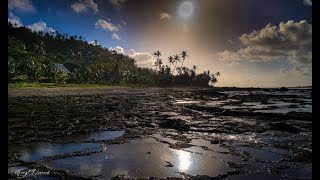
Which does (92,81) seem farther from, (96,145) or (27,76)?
(96,145)

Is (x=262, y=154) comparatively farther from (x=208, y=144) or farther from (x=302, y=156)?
(x=208, y=144)

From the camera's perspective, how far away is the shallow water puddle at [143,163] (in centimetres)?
1210

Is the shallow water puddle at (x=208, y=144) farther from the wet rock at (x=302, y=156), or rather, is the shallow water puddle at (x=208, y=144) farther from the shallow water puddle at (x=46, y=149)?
the shallow water puddle at (x=46, y=149)

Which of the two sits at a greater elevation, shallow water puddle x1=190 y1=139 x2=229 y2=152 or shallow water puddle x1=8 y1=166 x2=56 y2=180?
shallow water puddle x1=8 y1=166 x2=56 y2=180

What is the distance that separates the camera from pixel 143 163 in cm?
1352

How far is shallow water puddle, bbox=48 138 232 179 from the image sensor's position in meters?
12.1

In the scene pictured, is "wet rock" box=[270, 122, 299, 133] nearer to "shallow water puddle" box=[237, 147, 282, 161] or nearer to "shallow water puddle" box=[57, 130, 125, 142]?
"shallow water puddle" box=[237, 147, 282, 161]

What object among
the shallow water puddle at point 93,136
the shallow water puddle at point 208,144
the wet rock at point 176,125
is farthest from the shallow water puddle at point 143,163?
the wet rock at point 176,125

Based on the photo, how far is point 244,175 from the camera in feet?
39.0

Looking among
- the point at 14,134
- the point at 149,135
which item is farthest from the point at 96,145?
the point at 14,134

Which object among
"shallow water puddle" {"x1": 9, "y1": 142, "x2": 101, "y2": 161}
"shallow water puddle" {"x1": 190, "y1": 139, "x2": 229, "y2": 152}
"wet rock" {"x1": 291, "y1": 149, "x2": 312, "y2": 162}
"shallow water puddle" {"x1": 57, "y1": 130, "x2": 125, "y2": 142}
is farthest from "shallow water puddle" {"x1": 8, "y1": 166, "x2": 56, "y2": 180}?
"wet rock" {"x1": 291, "y1": 149, "x2": 312, "y2": 162}

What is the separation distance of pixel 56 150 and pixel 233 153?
9537mm

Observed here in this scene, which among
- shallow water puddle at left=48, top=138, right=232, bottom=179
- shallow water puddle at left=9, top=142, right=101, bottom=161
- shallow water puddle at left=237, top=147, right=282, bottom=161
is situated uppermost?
shallow water puddle at left=9, top=142, right=101, bottom=161

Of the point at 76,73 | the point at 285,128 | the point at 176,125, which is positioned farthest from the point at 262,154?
the point at 76,73
